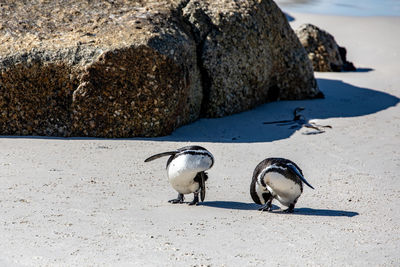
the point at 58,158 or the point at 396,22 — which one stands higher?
the point at 396,22

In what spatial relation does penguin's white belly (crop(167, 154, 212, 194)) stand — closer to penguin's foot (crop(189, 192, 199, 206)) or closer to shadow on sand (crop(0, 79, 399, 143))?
penguin's foot (crop(189, 192, 199, 206))

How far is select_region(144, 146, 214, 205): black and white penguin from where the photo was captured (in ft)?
15.1

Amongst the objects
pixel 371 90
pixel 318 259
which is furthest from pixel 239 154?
pixel 371 90

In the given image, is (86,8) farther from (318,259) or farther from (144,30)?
(318,259)

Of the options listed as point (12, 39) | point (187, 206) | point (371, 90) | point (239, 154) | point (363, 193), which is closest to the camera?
point (187, 206)

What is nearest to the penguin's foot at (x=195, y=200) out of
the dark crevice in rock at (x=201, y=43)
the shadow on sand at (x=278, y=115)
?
the shadow on sand at (x=278, y=115)

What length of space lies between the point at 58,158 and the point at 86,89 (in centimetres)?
105

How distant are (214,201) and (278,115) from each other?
3.38 meters

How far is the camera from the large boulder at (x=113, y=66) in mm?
6473

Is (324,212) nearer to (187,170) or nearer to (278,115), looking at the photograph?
(187,170)

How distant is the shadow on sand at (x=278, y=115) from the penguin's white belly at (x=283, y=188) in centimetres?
220

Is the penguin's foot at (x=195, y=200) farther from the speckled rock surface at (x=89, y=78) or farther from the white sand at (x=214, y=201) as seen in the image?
the speckled rock surface at (x=89, y=78)

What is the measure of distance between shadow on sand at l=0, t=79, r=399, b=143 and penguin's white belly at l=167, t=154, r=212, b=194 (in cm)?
200

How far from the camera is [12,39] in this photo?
6.69 meters
